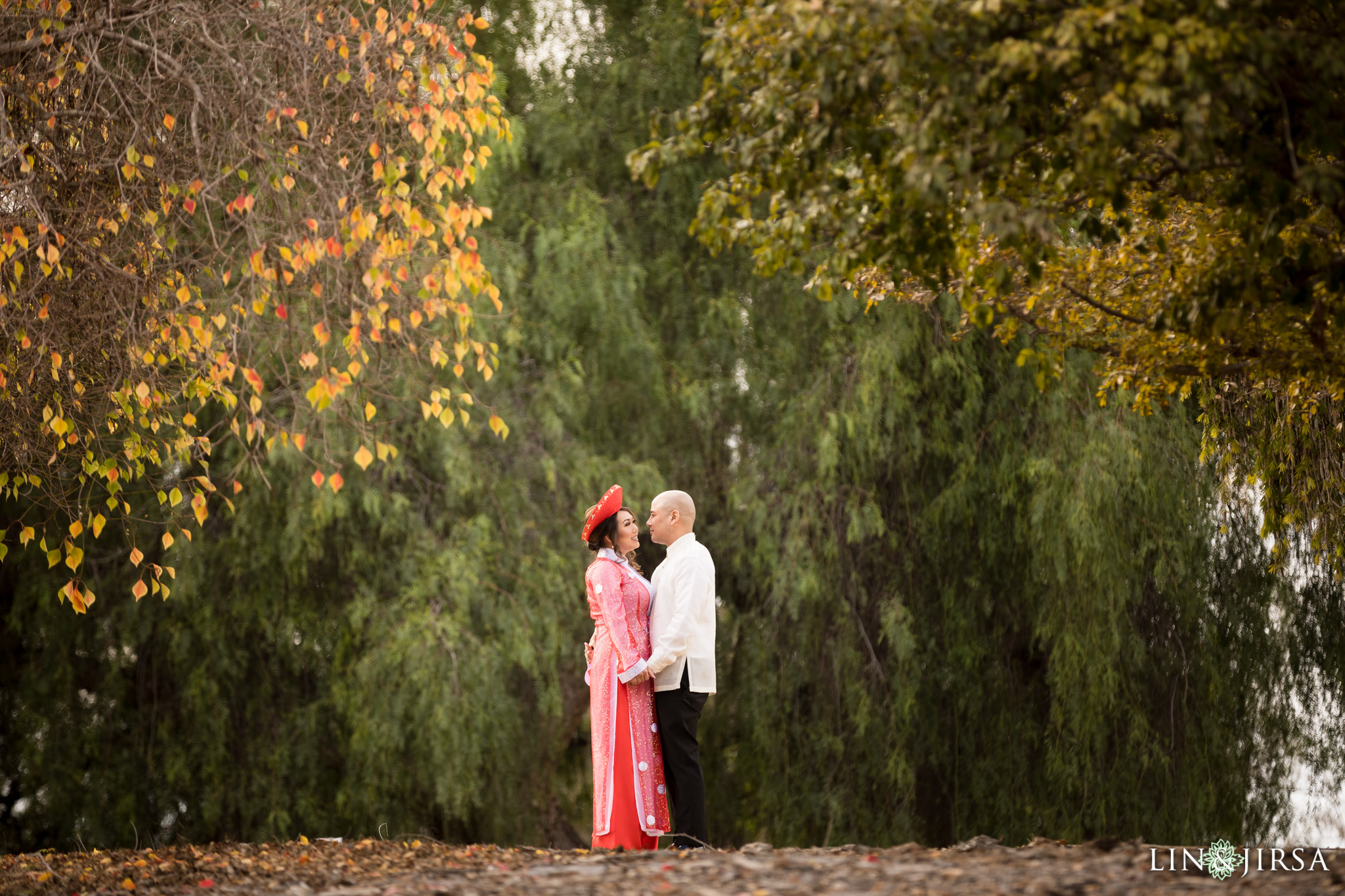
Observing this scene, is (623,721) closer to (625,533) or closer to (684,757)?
(684,757)

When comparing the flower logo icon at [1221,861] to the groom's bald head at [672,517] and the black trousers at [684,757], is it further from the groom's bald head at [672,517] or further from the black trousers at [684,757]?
the groom's bald head at [672,517]

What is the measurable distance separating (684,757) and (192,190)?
3.20 meters

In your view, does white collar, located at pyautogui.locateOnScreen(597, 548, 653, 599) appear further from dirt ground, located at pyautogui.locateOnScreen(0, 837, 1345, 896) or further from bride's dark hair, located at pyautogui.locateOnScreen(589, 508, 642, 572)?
dirt ground, located at pyautogui.locateOnScreen(0, 837, 1345, 896)

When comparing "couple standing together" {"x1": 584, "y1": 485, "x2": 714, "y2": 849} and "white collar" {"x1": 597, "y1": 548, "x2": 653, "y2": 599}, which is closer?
"couple standing together" {"x1": 584, "y1": 485, "x2": 714, "y2": 849}

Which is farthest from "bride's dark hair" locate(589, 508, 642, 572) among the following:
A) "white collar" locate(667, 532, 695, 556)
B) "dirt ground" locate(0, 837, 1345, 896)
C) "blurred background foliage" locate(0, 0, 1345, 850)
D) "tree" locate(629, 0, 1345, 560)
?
"blurred background foliage" locate(0, 0, 1345, 850)

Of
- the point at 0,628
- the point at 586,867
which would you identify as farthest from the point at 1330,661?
the point at 0,628

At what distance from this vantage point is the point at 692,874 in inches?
152

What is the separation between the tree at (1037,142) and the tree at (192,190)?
1.90 metres

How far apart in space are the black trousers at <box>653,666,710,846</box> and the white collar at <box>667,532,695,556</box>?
51cm

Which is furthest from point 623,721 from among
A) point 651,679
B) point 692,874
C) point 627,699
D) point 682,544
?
point 692,874

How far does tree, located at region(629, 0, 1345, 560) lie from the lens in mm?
3031

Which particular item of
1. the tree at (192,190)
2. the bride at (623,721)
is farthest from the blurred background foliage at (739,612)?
the bride at (623,721)

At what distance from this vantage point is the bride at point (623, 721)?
17.4 feet

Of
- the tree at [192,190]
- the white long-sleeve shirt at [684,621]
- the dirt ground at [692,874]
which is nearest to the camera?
the dirt ground at [692,874]
